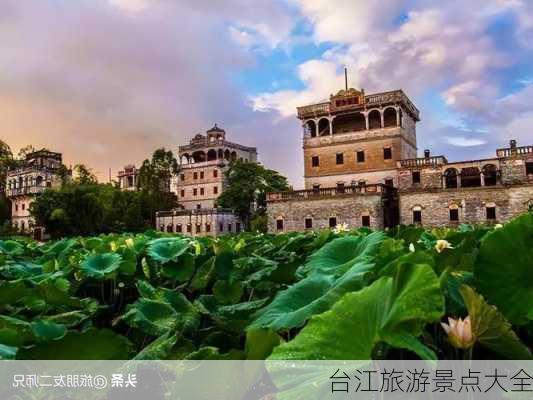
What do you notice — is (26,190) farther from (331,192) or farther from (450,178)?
(450,178)

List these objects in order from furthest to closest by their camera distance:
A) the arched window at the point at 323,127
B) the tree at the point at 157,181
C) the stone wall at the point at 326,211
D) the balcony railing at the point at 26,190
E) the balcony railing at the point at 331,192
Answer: the balcony railing at the point at 26,190
the tree at the point at 157,181
the arched window at the point at 323,127
the balcony railing at the point at 331,192
the stone wall at the point at 326,211

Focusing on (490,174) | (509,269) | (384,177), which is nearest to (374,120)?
(384,177)

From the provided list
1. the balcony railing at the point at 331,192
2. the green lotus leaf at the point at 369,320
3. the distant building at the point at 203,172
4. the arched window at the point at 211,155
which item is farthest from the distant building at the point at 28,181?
the green lotus leaf at the point at 369,320

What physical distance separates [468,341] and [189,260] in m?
1.76

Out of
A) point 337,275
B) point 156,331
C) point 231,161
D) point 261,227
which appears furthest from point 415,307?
point 231,161

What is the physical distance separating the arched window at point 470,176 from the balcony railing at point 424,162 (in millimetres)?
1391

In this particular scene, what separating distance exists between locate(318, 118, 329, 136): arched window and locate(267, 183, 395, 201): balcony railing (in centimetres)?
573

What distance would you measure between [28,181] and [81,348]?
58425mm

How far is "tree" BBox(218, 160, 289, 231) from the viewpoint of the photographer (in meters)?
44.4

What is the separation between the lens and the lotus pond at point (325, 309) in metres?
0.80

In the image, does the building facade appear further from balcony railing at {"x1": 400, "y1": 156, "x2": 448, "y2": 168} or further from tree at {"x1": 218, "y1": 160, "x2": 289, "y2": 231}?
tree at {"x1": 218, "y1": 160, "x2": 289, "y2": 231}

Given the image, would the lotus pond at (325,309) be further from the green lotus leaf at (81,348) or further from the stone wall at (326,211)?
the stone wall at (326,211)

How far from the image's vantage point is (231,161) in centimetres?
5034

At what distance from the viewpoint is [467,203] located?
92.6 ft
